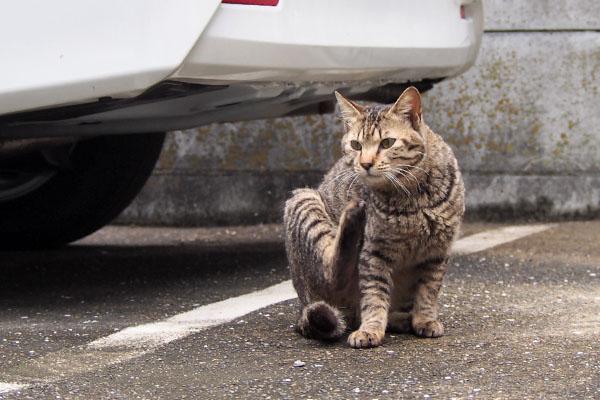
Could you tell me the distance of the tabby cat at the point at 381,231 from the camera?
2621 mm

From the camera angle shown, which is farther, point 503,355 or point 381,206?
point 381,206

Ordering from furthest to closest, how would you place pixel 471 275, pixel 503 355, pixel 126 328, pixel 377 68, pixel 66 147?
1. pixel 66 147
2. pixel 471 275
3. pixel 377 68
4. pixel 126 328
5. pixel 503 355

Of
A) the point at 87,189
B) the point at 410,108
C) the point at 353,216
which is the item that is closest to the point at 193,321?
the point at 353,216

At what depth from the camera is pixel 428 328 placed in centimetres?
265

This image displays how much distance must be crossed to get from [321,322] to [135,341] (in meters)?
A: 0.57

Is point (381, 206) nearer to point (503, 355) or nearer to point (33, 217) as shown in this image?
point (503, 355)

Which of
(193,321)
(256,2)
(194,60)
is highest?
(256,2)

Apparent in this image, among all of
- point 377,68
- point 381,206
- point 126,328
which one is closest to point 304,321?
point 381,206

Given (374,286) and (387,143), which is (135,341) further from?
(387,143)

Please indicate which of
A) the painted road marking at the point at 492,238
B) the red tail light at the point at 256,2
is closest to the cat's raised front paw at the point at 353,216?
the red tail light at the point at 256,2

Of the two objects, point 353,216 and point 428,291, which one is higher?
point 353,216

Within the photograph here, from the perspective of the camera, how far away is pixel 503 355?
2402mm

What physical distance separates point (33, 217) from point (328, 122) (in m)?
1.76

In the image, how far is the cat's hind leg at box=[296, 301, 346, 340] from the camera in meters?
2.50
